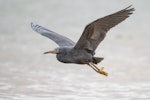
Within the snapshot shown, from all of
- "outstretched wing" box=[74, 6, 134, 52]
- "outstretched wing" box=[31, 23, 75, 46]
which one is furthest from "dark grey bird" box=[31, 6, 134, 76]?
"outstretched wing" box=[31, 23, 75, 46]

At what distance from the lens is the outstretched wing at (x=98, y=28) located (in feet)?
29.1

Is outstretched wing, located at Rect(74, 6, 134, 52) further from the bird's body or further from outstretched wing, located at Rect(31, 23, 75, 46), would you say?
outstretched wing, located at Rect(31, 23, 75, 46)

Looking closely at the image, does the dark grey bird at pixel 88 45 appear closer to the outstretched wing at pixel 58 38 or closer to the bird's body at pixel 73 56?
the bird's body at pixel 73 56

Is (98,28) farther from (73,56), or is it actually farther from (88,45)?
(73,56)

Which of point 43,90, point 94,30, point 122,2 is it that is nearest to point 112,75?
point 43,90

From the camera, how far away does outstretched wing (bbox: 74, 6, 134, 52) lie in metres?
8.86

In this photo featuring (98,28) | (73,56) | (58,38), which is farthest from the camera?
(58,38)

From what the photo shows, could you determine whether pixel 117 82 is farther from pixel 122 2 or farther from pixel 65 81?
pixel 122 2

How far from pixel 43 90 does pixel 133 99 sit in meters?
1.34

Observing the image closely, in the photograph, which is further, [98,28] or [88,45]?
[88,45]

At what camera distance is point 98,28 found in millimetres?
9062

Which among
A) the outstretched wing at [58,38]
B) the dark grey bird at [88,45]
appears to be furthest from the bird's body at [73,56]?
the outstretched wing at [58,38]

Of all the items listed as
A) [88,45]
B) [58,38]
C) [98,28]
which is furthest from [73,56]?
[58,38]

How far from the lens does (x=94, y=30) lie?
9.05 m
